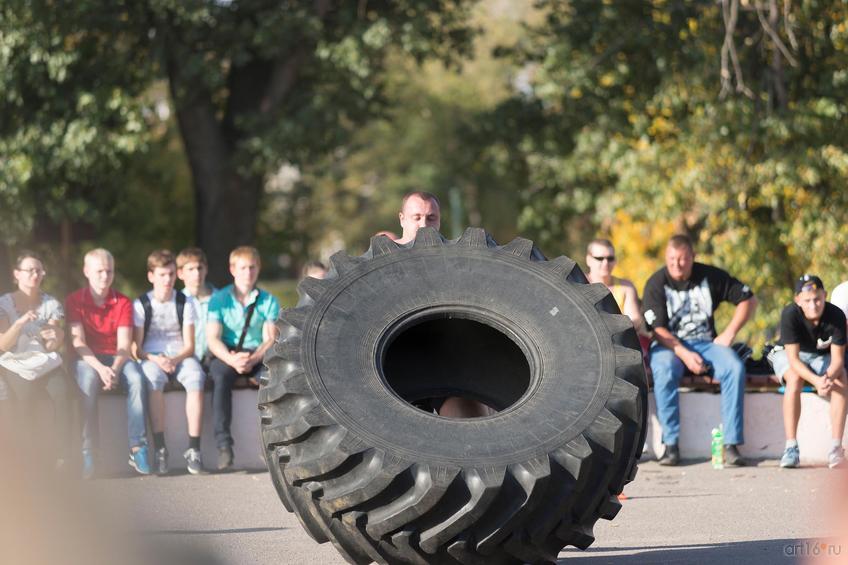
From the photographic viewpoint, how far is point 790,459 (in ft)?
32.7

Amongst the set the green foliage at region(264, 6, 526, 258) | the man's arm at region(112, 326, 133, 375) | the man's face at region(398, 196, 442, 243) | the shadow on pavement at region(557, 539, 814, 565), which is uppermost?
the green foliage at region(264, 6, 526, 258)

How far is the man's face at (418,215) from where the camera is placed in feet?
24.7

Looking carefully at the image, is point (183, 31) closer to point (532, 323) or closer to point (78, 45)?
point (78, 45)

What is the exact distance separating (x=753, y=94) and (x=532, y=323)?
11767mm

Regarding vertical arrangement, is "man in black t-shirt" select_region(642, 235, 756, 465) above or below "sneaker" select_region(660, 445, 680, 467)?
above

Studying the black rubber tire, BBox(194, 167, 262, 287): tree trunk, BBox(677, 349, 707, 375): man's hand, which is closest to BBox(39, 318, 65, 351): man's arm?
the black rubber tire

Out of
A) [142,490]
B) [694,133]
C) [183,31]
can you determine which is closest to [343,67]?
[183,31]

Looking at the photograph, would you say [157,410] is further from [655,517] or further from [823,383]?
[823,383]

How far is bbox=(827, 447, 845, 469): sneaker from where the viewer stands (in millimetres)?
9945

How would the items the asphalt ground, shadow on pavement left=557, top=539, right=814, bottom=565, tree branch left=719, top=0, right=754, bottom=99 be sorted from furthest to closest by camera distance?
1. tree branch left=719, top=0, right=754, bottom=99
2. the asphalt ground
3. shadow on pavement left=557, top=539, right=814, bottom=565

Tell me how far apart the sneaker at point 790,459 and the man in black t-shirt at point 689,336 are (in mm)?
347

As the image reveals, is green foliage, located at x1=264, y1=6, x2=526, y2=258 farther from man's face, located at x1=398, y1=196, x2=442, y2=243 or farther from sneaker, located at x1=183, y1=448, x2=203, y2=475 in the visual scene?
man's face, located at x1=398, y1=196, x2=442, y2=243

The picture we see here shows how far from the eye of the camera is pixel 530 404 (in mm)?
5895

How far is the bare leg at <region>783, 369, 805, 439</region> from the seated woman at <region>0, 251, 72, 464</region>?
5496 millimetres
